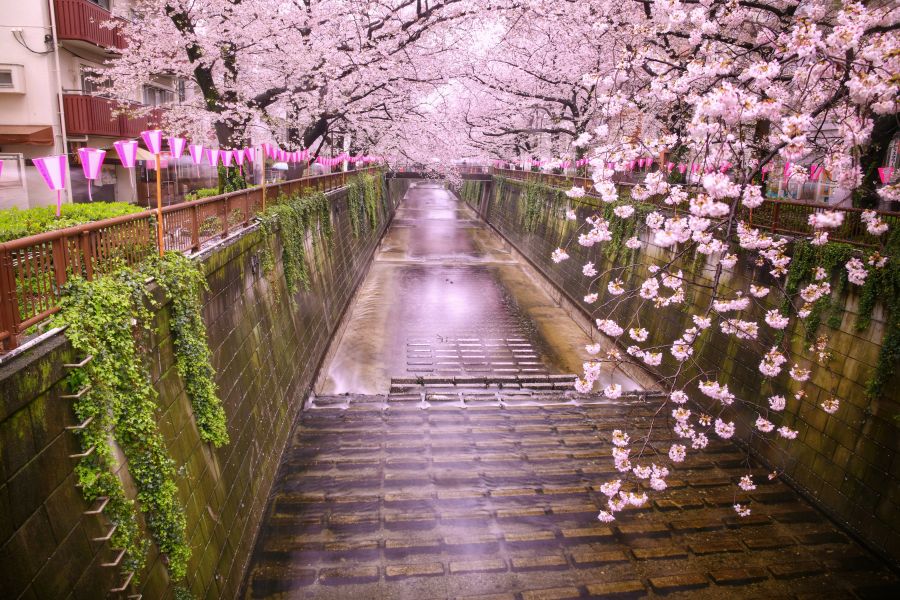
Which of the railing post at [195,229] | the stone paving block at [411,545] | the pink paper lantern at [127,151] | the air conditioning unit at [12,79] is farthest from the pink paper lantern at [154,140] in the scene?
the air conditioning unit at [12,79]

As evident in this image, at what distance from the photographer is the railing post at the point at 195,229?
6.68 metres

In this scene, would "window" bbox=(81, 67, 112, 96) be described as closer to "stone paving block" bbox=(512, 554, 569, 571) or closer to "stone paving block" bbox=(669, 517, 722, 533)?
"stone paving block" bbox=(512, 554, 569, 571)

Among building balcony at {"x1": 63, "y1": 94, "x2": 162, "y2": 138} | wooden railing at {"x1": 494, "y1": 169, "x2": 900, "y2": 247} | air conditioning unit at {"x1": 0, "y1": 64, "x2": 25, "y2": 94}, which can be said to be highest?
air conditioning unit at {"x1": 0, "y1": 64, "x2": 25, "y2": 94}

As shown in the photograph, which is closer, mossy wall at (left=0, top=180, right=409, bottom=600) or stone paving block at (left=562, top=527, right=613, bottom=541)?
mossy wall at (left=0, top=180, right=409, bottom=600)

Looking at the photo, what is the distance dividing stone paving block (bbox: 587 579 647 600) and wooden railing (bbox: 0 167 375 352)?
6.73 meters

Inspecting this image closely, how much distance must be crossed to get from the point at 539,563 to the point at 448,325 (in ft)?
41.1

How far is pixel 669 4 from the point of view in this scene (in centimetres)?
660

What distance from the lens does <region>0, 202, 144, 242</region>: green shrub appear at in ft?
18.0

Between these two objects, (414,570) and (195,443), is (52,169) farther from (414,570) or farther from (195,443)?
(414,570)

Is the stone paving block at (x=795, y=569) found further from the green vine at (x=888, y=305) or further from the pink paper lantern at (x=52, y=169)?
the pink paper lantern at (x=52, y=169)

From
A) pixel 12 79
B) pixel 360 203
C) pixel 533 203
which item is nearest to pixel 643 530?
pixel 12 79

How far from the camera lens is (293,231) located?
1206 cm

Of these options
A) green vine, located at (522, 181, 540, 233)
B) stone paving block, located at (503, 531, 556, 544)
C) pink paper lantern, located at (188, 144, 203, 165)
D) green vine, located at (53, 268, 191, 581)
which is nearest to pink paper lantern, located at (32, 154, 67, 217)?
green vine, located at (53, 268, 191, 581)

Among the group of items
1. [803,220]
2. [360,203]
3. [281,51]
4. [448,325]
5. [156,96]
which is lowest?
[448,325]
